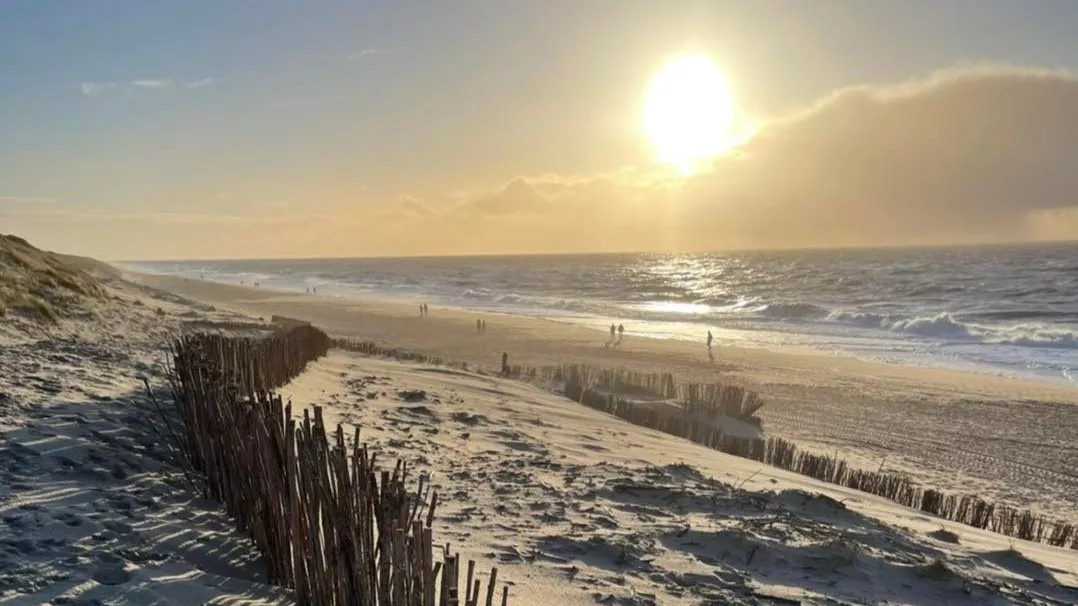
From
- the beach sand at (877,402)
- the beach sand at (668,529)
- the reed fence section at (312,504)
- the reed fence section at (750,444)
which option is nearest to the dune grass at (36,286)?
the beach sand at (668,529)

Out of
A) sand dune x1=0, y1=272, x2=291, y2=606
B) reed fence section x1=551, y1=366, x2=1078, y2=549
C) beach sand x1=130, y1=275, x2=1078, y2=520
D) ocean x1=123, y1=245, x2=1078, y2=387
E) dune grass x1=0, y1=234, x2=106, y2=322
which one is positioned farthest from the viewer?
ocean x1=123, y1=245, x2=1078, y2=387

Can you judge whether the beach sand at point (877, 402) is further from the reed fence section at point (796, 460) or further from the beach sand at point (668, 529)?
the beach sand at point (668, 529)

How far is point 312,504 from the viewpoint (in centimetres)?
330

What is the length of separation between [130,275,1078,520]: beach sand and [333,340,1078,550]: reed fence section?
1.12 m

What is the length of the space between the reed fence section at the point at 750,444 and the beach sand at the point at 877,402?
112 centimetres

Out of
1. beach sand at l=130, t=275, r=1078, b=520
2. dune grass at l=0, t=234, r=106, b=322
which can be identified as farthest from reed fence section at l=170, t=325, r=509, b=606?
beach sand at l=130, t=275, r=1078, b=520

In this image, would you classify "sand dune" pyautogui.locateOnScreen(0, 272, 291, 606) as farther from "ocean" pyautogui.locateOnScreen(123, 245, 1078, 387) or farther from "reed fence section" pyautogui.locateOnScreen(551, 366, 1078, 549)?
"ocean" pyautogui.locateOnScreen(123, 245, 1078, 387)

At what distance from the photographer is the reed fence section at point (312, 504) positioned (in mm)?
2727

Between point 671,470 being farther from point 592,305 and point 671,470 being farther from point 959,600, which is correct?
point 592,305

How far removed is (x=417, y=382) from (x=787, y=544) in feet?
25.3

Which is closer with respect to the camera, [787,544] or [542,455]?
[787,544]

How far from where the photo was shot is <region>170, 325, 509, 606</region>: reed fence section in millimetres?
2727

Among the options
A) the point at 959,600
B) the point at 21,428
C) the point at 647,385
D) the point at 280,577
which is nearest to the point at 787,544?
the point at 959,600

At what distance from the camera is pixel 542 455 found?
7.64m
